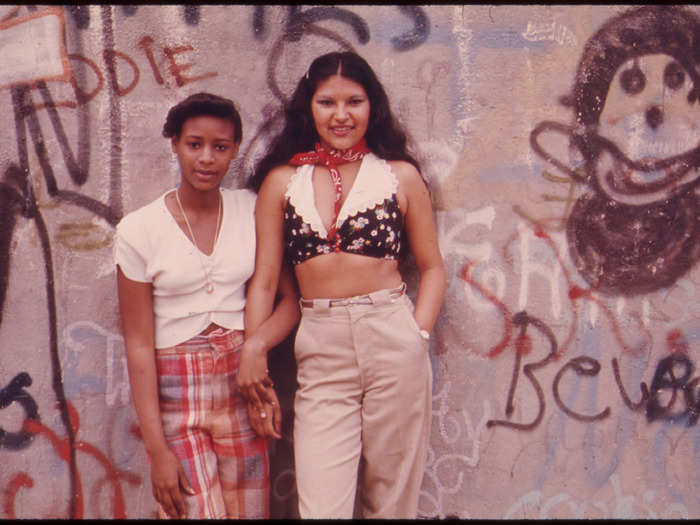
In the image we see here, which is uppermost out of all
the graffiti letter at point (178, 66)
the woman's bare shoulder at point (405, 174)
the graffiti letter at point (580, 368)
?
the graffiti letter at point (178, 66)

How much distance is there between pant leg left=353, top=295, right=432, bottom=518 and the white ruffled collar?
0.36m

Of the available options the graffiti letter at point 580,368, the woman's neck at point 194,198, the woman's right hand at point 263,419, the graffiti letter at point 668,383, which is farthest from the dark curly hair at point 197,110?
the graffiti letter at point 668,383

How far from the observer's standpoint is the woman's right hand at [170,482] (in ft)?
7.62

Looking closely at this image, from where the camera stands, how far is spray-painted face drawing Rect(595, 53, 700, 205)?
290cm

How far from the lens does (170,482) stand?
2322 mm

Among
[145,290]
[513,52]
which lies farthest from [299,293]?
[513,52]

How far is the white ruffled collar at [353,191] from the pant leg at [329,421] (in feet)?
1.12

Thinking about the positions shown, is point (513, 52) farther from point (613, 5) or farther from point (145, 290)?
point (145, 290)

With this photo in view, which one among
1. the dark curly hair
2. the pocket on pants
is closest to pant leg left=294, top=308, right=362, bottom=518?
the pocket on pants

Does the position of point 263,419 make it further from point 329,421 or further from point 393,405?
point 393,405

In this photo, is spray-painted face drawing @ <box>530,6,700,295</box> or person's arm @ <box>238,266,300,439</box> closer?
person's arm @ <box>238,266,300,439</box>

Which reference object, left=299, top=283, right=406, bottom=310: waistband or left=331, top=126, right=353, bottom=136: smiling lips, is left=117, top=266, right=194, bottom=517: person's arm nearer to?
left=299, top=283, right=406, bottom=310: waistband

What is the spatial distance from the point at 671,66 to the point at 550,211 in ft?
2.63

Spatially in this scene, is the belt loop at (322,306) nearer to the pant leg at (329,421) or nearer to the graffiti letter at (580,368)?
the pant leg at (329,421)
